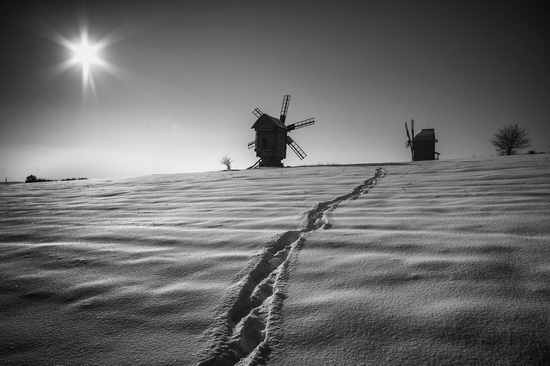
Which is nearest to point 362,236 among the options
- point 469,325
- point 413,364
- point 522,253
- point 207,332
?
point 522,253

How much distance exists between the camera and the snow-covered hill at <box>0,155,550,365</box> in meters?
1.02

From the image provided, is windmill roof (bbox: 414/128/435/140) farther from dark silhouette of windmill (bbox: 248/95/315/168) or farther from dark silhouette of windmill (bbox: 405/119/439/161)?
dark silhouette of windmill (bbox: 248/95/315/168)

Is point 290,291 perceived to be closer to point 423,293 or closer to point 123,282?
point 423,293

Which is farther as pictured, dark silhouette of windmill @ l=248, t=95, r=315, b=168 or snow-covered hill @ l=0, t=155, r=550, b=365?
dark silhouette of windmill @ l=248, t=95, r=315, b=168

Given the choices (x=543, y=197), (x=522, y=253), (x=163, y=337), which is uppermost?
(x=543, y=197)

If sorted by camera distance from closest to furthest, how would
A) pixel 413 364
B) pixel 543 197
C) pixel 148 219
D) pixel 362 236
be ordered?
pixel 413 364
pixel 362 236
pixel 543 197
pixel 148 219

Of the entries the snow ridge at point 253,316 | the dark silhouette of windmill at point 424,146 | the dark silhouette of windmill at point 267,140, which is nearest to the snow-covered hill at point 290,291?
the snow ridge at point 253,316

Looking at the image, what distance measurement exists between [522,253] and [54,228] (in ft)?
14.9

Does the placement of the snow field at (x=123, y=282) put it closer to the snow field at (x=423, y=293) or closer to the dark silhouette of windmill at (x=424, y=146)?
the snow field at (x=423, y=293)

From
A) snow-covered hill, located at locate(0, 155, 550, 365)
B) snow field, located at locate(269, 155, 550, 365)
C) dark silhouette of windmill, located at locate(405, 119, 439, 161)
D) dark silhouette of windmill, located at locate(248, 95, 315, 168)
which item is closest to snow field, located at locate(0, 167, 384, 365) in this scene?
snow-covered hill, located at locate(0, 155, 550, 365)

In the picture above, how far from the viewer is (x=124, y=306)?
1398mm

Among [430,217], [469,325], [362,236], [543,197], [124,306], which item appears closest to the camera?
[469,325]

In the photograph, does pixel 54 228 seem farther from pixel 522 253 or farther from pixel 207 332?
pixel 522 253

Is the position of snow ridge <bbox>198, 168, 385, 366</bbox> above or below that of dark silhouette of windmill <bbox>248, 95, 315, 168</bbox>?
below
